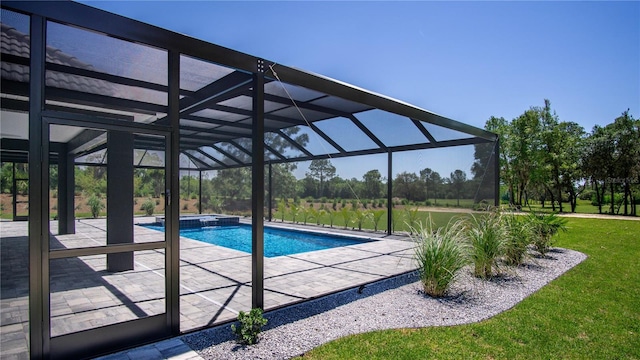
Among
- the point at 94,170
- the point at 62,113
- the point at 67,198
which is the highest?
the point at 62,113

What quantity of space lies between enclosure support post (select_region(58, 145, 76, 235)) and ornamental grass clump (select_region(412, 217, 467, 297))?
397 centimetres

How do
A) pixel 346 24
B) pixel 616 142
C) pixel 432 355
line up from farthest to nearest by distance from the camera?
pixel 616 142 < pixel 346 24 < pixel 432 355

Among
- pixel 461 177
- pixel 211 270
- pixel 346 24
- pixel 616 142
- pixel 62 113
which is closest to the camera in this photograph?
pixel 62 113

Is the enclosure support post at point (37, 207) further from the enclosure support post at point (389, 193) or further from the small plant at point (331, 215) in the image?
the small plant at point (331, 215)

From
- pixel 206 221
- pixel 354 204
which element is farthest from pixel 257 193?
pixel 206 221

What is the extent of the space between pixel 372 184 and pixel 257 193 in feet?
24.8

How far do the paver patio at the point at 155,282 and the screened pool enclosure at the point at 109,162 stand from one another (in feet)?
0.06

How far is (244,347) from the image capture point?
3016 mm

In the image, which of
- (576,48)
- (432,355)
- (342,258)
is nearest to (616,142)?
(576,48)

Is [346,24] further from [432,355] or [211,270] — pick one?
[432,355]

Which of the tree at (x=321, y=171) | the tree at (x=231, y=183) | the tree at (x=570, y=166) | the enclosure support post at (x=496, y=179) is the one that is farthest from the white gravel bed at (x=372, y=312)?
the tree at (x=570, y=166)

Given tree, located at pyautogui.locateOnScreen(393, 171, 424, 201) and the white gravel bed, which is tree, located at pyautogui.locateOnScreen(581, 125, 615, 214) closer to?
tree, located at pyautogui.locateOnScreen(393, 171, 424, 201)

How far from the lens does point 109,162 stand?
3.19 m

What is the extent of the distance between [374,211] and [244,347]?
8.35 m
